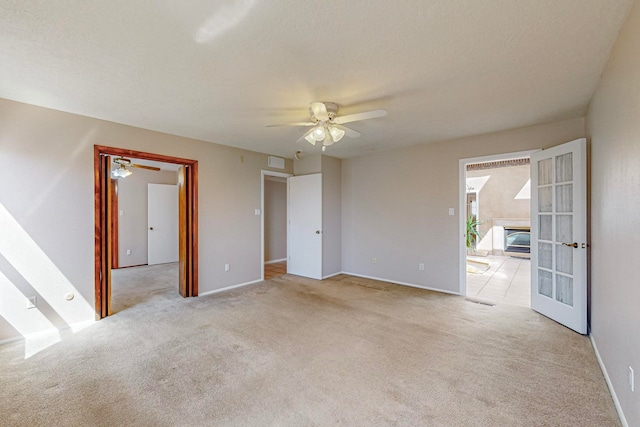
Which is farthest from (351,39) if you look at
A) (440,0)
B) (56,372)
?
(56,372)

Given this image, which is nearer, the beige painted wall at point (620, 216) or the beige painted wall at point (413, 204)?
the beige painted wall at point (620, 216)

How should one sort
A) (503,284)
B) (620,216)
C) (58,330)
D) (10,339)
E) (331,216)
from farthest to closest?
1. (331,216)
2. (503,284)
3. (58,330)
4. (10,339)
5. (620,216)

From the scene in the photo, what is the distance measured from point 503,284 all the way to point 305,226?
150 inches

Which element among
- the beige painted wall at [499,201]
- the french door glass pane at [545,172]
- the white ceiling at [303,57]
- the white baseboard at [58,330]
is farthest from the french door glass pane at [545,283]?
the beige painted wall at [499,201]

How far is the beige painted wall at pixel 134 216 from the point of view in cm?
626

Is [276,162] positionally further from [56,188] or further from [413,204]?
[56,188]

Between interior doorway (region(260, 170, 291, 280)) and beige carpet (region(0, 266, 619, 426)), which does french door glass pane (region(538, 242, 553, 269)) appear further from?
interior doorway (region(260, 170, 291, 280))

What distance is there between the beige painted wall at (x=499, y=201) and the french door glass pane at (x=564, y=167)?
6.01 meters

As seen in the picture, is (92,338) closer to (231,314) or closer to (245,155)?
(231,314)

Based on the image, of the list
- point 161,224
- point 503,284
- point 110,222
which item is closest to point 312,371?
point 110,222

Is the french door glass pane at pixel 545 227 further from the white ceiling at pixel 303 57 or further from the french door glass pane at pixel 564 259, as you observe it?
the white ceiling at pixel 303 57

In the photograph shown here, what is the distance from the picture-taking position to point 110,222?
134 inches

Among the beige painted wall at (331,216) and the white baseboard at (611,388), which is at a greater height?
the beige painted wall at (331,216)

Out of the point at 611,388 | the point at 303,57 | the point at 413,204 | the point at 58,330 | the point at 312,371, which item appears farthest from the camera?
the point at 413,204
